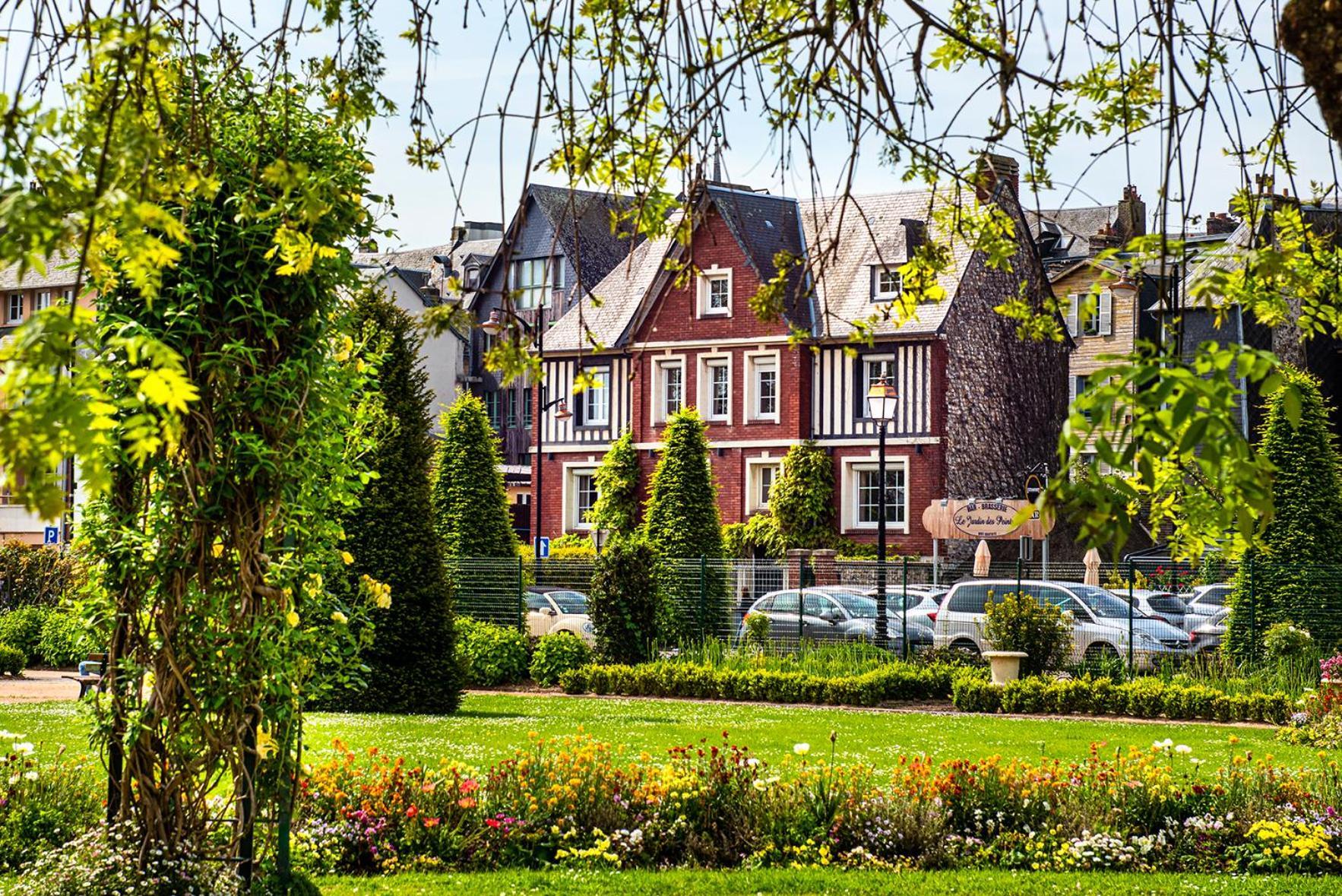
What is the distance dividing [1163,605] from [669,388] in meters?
19.0

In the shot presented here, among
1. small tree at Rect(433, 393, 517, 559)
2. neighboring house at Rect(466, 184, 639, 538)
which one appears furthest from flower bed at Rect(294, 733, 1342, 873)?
neighboring house at Rect(466, 184, 639, 538)

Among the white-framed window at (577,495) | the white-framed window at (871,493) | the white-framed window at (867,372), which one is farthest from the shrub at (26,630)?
the white-framed window at (867,372)

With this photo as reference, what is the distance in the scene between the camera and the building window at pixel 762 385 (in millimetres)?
40406

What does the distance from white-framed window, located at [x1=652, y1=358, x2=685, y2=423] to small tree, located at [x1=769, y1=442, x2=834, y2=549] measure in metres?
3.99

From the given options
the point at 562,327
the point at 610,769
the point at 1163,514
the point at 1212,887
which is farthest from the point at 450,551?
the point at 1163,514

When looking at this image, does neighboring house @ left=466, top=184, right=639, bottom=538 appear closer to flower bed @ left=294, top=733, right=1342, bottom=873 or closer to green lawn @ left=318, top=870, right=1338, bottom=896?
flower bed @ left=294, top=733, right=1342, bottom=873

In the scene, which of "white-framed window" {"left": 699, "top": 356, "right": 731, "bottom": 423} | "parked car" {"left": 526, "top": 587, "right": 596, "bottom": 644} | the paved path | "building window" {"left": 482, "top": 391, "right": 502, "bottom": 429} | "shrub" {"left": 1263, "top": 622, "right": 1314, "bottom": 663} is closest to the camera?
the paved path

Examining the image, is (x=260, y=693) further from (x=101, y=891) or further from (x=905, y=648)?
(x=905, y=648)

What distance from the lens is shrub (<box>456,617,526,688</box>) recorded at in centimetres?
2384

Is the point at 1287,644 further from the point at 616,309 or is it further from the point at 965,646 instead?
the point at 616,309

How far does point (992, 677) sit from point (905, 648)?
7.71 feet

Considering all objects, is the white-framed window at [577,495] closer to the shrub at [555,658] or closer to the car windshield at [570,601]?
the car windshield at [570,601]

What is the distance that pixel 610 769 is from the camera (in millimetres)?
10180

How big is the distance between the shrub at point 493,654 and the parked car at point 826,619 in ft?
12.0
